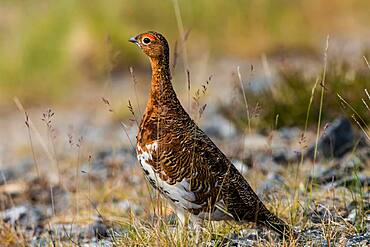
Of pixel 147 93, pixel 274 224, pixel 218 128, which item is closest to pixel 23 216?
pixel 274 224

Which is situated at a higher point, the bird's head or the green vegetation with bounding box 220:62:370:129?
the bird's head

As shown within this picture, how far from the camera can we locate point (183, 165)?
4.12 meters

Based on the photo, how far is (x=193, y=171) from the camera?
4141 millimetres

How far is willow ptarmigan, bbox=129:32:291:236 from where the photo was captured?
4098 millimetres

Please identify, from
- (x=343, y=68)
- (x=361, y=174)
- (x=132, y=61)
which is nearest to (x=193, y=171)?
(x=361, y=174)

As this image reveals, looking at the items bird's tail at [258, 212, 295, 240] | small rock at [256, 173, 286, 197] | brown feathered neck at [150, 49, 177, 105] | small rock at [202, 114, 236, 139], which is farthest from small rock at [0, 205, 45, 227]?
small rock at [202, 114, 236, 139]

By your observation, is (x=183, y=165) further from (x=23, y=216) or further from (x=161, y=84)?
(x=23, y=216)

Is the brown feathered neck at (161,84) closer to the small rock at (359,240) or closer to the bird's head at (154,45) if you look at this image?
the bird's head at (154,45)

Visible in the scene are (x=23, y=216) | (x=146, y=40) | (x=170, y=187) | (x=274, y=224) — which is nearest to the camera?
(x=170, y=187)

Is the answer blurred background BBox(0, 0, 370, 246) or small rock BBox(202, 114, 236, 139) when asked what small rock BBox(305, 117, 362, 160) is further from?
small rock BBox(202, 114, 236, 139)

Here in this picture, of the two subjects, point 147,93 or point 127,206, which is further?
point 147,93

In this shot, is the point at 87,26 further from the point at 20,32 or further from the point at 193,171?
the point at 193,171

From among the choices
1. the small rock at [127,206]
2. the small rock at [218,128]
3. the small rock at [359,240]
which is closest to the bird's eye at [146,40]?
the small rock at [359,240]

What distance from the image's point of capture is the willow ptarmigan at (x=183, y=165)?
4098mm
